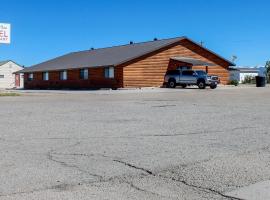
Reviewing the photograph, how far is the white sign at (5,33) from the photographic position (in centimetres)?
4963

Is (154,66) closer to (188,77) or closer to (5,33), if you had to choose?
(188,77)

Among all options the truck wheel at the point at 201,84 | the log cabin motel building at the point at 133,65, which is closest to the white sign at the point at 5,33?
the log cabin motel building at the point at 133,65

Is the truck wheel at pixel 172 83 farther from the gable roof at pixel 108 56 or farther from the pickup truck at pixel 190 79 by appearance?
the gable roof at pixel 108 56

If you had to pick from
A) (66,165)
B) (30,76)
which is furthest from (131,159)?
(30,76)

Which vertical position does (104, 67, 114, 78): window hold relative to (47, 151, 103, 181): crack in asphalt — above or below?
above

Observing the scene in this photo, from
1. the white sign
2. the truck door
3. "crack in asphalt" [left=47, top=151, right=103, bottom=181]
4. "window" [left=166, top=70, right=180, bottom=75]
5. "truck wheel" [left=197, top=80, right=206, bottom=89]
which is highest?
the white sign

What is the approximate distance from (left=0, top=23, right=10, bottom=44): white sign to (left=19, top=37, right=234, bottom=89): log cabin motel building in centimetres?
687

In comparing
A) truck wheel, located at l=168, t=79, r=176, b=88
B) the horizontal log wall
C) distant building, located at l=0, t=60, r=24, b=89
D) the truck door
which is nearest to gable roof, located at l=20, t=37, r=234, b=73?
the horizontal log wall

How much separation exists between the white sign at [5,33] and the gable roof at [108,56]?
6886mm

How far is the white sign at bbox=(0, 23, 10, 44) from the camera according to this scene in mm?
49631

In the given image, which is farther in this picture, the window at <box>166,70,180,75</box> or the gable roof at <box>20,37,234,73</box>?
the gable roof at <box>20,37,234,73</box>

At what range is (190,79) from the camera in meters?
44.3

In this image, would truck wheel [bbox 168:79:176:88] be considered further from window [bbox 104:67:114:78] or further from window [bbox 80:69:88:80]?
window [bbox 80:69:88:80]

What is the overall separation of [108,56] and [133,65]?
681 centimetres
